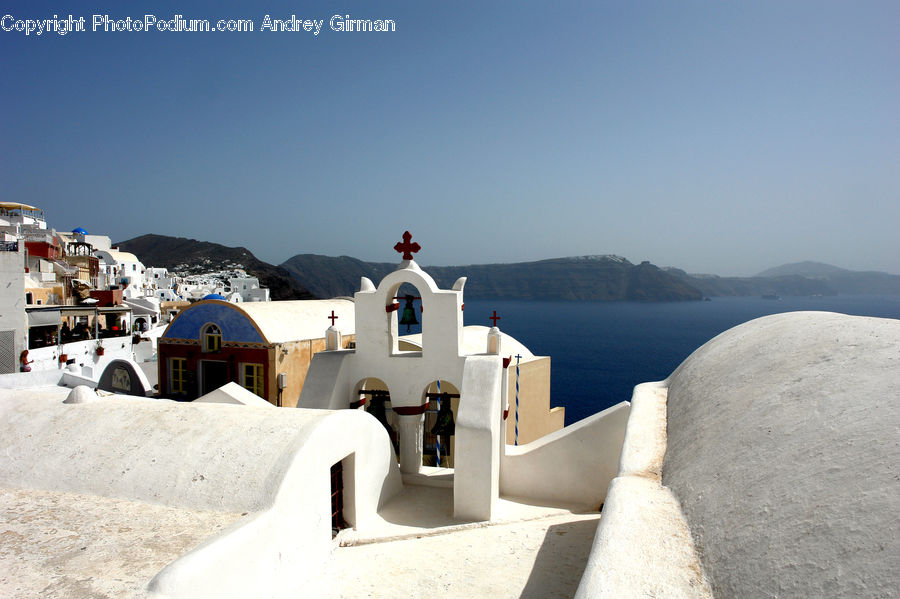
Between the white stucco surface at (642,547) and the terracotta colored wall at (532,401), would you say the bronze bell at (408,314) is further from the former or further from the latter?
the white stucco surface at (642,547)

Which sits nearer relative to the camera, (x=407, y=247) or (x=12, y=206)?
(x=407, y=247)

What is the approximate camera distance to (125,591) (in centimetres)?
411

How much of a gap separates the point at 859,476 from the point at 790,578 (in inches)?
32.3

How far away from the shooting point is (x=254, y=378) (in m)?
17.2

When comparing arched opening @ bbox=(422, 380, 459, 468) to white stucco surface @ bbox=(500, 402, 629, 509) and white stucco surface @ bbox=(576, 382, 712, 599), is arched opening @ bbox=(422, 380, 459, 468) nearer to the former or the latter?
white stucco surface @ bbox=(500, 402, 629, 509)

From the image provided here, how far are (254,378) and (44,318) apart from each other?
16.7 metres

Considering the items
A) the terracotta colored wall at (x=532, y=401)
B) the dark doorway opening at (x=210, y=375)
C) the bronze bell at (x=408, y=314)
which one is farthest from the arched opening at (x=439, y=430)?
the dark doorway opening at (x=210, y=375)

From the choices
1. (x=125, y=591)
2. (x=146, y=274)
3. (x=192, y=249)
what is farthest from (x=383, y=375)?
(x=192, y=249)

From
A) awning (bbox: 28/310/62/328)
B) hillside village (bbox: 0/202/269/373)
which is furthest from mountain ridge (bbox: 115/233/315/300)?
awning (bbox: 28/310/62/328)

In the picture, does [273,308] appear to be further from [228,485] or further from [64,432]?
[228,485]

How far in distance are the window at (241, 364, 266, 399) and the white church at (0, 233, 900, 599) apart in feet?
→ 22.7

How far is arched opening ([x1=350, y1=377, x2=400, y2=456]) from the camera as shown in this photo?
34.0 feet

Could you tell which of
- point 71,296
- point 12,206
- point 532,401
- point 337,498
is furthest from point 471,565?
point 12,206

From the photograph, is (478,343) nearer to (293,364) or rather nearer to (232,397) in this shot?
(293,364)
